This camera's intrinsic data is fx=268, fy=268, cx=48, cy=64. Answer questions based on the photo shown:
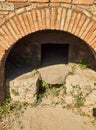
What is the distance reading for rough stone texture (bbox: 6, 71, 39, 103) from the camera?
6.07m

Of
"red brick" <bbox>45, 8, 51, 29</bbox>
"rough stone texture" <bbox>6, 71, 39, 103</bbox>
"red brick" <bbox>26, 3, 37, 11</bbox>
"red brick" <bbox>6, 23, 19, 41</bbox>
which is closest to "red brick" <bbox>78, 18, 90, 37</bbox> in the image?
"red brick" <bbox>45, 8, 51, 29</bbox>

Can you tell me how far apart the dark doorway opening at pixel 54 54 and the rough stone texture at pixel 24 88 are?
0.75m

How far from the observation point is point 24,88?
6117 millimetres

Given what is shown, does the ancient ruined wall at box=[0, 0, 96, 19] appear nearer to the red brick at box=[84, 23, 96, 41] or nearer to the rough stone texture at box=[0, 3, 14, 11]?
the rough stone texture at box=[0, 3, 14, 11]

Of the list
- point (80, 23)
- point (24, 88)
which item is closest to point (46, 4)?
point (80, 23)

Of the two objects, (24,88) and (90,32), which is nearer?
(90,32)

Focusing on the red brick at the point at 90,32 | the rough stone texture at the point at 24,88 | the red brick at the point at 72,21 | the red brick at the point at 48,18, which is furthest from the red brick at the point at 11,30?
the red brick at the point at 90,32

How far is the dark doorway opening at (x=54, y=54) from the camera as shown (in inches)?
270

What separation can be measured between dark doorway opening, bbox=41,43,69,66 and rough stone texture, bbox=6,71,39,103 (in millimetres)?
754

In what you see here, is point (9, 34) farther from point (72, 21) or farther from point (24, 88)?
point (24, 88)

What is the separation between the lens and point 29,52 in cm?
664

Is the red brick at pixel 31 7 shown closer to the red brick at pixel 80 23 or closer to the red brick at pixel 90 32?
the red brick at pixel 80 23

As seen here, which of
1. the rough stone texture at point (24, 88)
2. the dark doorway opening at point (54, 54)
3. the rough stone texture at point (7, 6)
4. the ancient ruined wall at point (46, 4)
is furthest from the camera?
the dark doorway opening at point (54, 54)

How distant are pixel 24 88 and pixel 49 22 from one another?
1.77 metres
